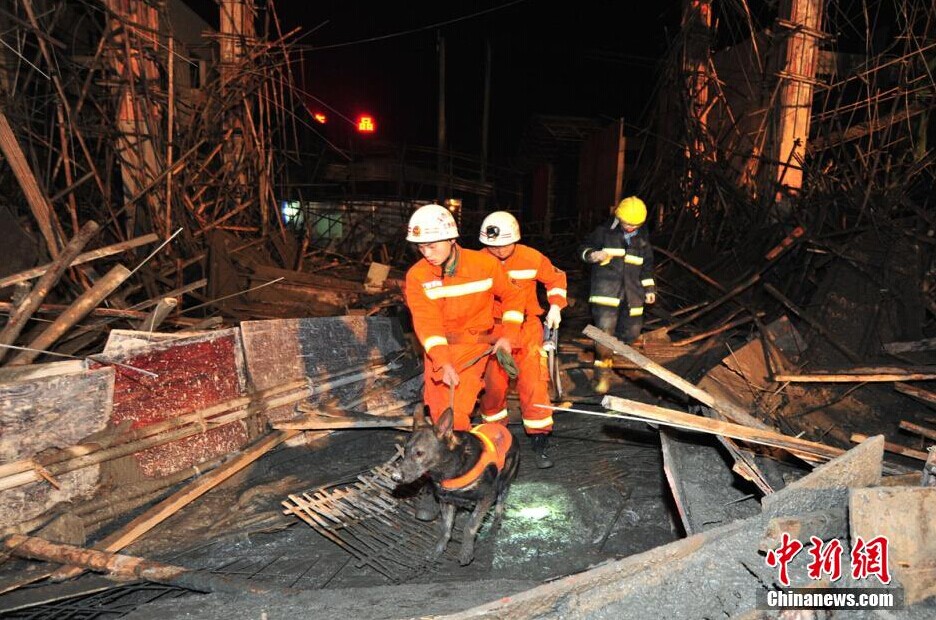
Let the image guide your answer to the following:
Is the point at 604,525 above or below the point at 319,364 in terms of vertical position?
below

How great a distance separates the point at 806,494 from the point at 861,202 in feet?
20.5

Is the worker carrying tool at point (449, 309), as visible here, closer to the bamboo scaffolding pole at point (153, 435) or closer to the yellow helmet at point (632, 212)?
the bamboo scaffolding pole at point (153, 435)

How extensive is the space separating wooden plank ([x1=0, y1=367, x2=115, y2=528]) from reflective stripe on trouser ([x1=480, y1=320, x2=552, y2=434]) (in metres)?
3.10

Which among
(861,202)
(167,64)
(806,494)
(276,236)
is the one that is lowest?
(806,494)

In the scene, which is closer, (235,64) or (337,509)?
(337,509)

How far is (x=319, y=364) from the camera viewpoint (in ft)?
20.7

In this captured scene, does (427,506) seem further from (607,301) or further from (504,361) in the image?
(607,301)

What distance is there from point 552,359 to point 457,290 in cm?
201

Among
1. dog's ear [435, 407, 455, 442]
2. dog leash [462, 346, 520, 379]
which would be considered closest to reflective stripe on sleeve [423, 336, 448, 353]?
dog leash [462, 346, 520, 379]

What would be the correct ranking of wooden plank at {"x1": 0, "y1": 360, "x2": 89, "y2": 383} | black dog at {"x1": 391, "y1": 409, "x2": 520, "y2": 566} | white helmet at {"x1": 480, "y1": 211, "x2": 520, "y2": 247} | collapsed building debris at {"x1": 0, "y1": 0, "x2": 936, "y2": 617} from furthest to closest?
1. white helmet at {"x1": 480, "y1": 211, "x2": 520, "y2": 247}
2. wooden plank at {"x1": 0, "y1": 360, "x2": 89, "y2": 383}
3. black dog at {"x1": 391, "y1": 409, "x2": 520, "y2": 566}
4. collapsed building debris at {"x1": 0, "y1": 0, "x2": 936, "y2": 617}

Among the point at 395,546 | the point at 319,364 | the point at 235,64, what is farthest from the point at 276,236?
the point at 395,546

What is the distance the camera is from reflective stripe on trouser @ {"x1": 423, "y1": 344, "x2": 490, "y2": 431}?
4.39 m

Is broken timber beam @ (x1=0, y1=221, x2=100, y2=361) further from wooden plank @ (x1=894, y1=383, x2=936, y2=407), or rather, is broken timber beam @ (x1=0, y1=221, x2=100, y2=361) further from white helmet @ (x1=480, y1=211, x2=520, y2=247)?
wooden plank @ (x1=894, y1=383, x2=936, y2=407)

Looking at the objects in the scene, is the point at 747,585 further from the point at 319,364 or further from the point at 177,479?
the point at 319,364
